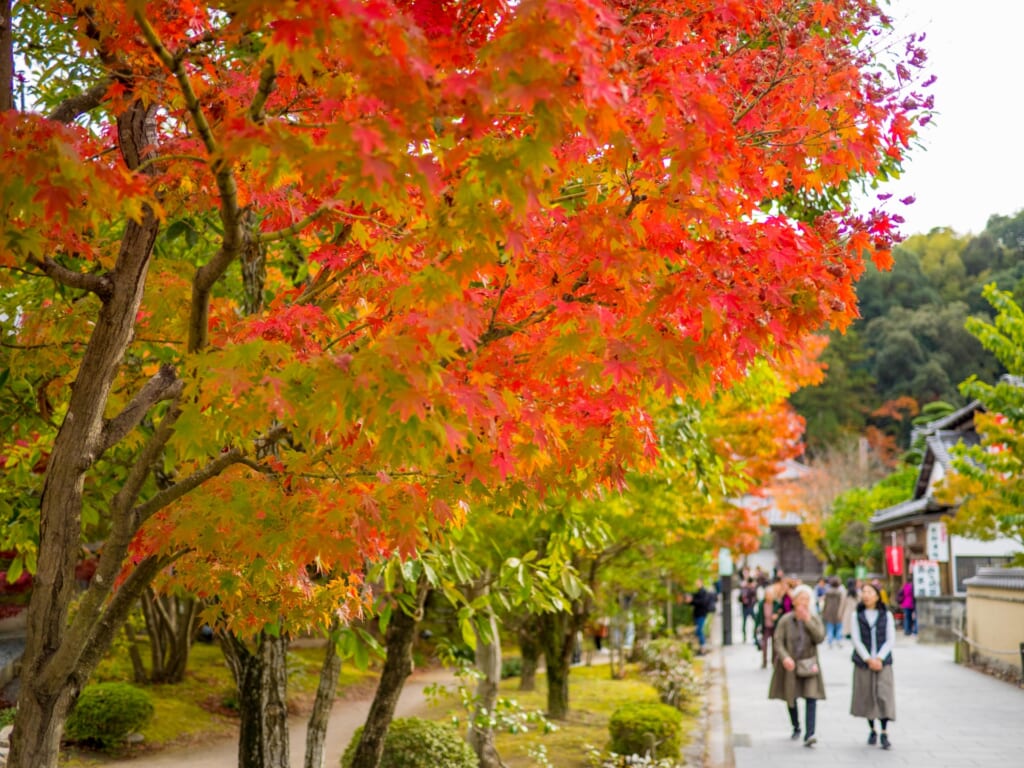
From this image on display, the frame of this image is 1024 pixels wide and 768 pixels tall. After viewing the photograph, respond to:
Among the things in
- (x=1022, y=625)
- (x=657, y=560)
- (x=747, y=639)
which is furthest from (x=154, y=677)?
(x=747, y=639)

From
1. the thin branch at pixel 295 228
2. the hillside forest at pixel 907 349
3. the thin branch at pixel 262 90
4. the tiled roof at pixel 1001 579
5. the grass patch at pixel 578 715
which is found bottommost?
the grass patch at pixel 578 715

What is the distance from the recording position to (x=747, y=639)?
101 ft

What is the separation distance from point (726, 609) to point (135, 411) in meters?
25.3

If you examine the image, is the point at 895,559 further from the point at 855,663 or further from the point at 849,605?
the point at 855,663

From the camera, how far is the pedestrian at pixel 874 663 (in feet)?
38.9

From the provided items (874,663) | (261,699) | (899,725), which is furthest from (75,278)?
(899,725)

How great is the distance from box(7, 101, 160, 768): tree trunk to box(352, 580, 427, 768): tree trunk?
3.45 metres

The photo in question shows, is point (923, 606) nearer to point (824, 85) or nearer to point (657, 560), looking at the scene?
point (657, 560)

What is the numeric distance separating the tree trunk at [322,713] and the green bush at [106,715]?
566 centimetres

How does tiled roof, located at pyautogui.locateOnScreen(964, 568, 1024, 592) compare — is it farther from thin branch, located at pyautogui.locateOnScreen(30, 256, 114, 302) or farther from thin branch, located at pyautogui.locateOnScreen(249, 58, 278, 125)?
thin branch, located at pyautogui.locateOnScreen(249, 58, 278, 125)

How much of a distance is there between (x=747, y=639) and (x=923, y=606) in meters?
5.24

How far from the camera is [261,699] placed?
681 centimetres

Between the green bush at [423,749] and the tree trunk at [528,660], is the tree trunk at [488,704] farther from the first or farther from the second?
the tree trunk at [528,660]

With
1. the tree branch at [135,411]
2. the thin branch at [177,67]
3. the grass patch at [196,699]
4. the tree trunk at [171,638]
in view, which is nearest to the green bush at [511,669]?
the grass patch at [196,699]
